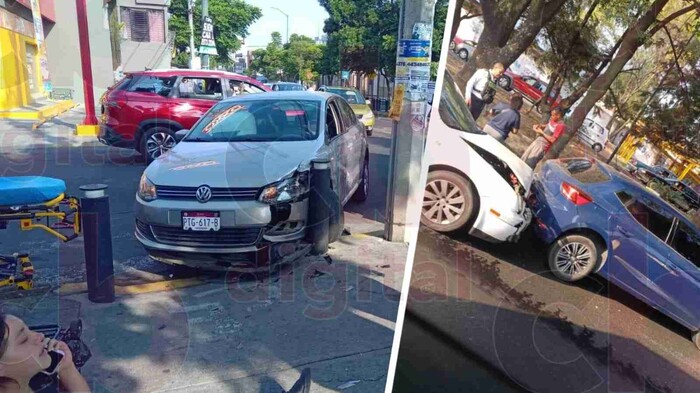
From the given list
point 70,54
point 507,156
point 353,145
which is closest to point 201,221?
point 353,145

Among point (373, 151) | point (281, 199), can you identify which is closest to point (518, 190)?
point (281, 199)

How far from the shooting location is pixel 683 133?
97 centimetres

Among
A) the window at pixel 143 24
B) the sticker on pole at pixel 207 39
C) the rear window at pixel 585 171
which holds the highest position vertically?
the window at pixel 143 24

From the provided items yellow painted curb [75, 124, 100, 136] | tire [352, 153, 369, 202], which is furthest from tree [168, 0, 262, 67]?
tire [352, 153, 369, 202]

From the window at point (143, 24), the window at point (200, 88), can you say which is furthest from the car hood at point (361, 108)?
the window at point (143, 24)

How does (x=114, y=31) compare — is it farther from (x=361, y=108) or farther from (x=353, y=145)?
(x=353, y=145)

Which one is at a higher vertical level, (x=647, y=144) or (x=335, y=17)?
Answer: (x=335, y=17)

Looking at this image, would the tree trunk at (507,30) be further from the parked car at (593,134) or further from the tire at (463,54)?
the parked car at (593,134)

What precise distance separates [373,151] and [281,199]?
7.60 meters

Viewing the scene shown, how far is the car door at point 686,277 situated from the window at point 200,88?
856 cm

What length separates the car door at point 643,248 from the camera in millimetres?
981

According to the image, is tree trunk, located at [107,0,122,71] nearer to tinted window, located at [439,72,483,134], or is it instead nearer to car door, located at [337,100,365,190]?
car door, located at [337,100,365,190]

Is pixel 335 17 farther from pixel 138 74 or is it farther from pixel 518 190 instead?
pixel 518 190

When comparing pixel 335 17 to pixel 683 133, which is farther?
pixel 335 17
